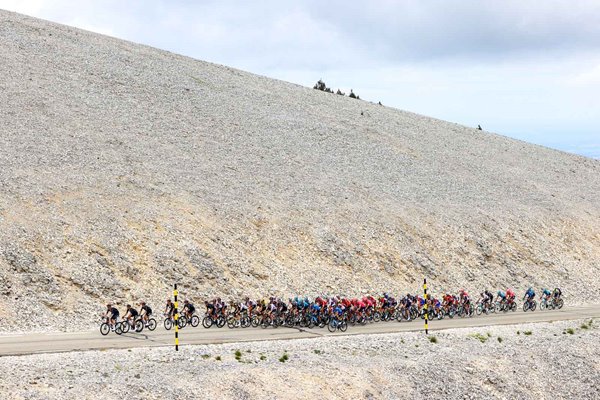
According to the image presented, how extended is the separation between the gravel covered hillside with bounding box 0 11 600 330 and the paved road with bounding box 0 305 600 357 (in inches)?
120

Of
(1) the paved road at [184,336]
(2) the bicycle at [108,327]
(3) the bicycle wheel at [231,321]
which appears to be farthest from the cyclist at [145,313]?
(3) the bicycle wheel at [231,321]

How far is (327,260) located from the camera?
44.5 m

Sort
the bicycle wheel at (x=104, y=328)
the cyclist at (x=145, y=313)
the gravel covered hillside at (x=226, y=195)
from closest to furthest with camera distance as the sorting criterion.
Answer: the bicycle wheel at (x=104, y=328)
the cyclist at (x=145, y=313)
the gravel covered hillside at (x=226, y=195)

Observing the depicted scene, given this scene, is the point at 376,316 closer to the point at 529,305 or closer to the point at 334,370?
the point at 529,305

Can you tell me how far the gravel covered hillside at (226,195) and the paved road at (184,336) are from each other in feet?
9.97

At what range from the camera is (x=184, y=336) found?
29688 millimetres

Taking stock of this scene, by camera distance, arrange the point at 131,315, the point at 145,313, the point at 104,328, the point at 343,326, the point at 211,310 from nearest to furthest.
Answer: the point at 104,328 < the point at 131,315 < the point at 145,313 < the point at 211,310 < the point at 343,326

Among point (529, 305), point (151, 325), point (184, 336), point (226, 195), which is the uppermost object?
point (226, 195)

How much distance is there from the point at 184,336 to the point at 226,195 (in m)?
18.6

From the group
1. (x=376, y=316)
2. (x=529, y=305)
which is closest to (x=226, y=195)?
(x=376, y=316)

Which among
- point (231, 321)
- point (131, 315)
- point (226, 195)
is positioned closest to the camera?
point (131, 315)

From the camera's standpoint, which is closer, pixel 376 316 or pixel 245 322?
pixel 245 322

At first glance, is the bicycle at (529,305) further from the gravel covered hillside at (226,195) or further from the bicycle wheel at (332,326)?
the bicycle wheel at (332,326)

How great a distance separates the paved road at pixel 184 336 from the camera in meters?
25.9
